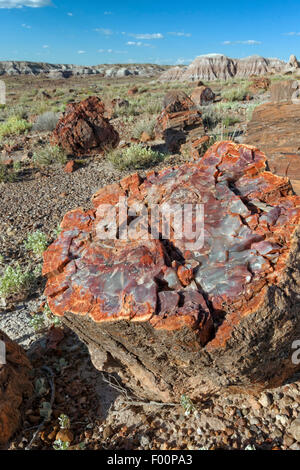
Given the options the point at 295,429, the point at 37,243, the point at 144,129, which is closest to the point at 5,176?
the point at 37,243

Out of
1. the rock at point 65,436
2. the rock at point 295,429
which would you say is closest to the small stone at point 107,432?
the rock at point 65,436

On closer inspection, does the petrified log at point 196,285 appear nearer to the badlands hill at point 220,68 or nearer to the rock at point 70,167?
the rock at point 70,167

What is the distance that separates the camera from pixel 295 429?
2.04 meters

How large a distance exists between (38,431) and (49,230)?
3.38 meters

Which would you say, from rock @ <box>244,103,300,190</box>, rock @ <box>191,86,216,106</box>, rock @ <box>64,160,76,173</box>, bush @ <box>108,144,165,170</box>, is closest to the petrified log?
rock @ <box>244,103,300,190</box>

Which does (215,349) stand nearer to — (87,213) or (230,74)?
(87,213)

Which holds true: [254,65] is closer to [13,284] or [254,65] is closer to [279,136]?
[279,136]

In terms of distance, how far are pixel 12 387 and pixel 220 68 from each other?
63.9m

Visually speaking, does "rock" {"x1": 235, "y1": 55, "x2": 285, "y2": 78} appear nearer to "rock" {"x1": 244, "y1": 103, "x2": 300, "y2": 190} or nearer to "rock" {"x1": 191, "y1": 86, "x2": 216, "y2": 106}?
"rock" {"x1": 191, "y1": 86, "x2": 216, "y2": 106}

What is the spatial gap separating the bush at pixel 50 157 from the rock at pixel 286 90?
5273 millimetres

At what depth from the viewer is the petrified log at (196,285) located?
1.70 metres

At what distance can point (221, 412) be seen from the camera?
87.4 inches

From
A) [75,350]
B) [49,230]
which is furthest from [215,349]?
[49,230]

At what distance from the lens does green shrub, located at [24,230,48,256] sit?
14.8ft
